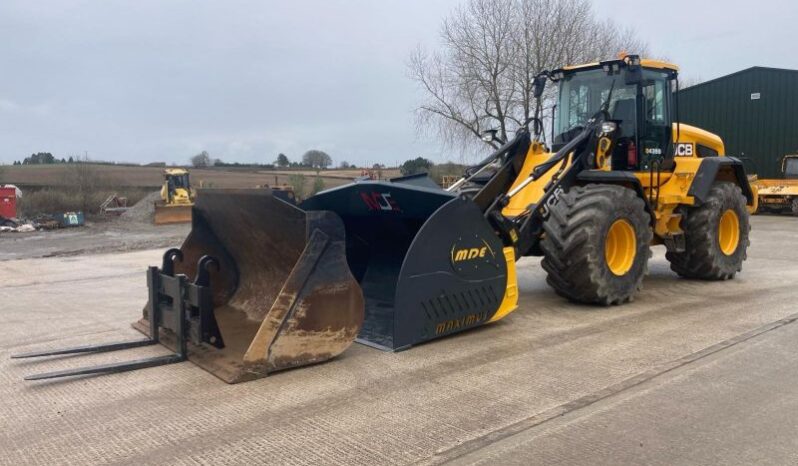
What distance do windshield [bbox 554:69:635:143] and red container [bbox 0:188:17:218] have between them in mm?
22137

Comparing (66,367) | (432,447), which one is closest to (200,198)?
(66,367)

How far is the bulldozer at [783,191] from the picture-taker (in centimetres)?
2236

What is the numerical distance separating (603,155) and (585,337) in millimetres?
2626

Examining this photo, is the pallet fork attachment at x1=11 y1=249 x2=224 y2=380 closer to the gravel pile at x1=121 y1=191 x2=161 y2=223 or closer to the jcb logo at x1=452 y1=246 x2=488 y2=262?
the jcb logo at x1=452 y1=246 x2=488 y2=262

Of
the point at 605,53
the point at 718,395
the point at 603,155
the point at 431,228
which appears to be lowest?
the point at 718,395

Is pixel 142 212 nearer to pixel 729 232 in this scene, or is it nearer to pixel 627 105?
pixel 627 105

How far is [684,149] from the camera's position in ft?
28.1

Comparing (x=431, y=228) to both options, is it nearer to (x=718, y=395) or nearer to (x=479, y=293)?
(x=479, y=293)

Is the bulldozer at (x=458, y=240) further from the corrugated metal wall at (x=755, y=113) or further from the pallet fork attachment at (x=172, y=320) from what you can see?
the corrugated metal wall at (x=755, y=113)

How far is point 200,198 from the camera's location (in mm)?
5832

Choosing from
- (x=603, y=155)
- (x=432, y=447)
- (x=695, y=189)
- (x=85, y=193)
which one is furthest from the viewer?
(x=85, y=193)

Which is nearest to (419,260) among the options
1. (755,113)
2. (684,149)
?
(684,149)

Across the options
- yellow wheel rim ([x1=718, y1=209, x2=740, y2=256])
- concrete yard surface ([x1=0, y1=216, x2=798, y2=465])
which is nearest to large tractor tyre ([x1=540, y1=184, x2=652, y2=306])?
concrete yard surface ([x1=0, y1=216, x2=798, y2=465])

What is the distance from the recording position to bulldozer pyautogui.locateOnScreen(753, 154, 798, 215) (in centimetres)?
2236
